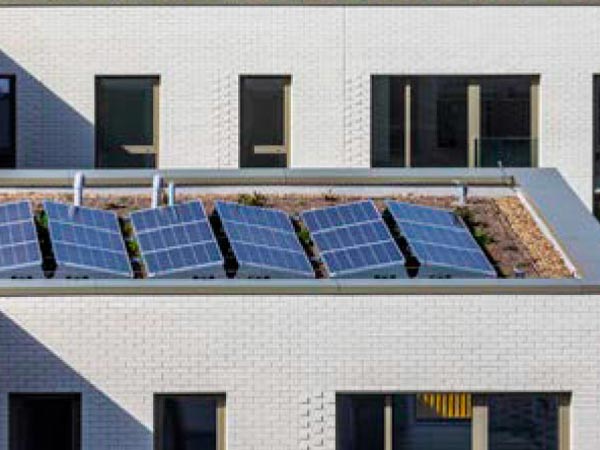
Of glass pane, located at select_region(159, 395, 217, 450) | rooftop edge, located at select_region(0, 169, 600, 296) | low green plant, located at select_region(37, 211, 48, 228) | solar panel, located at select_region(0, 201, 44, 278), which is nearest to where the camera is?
rooftop edge, located at select_region(0, 169, 600, 296)

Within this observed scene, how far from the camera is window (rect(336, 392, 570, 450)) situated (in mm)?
23703

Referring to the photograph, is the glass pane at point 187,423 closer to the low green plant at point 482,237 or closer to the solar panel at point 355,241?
the solar panel at point 355,241

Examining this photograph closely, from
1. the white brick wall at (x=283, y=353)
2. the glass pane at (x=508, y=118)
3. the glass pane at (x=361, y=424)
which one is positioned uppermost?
the glass pane at (x=508, y=118)

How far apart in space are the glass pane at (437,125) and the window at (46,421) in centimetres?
935

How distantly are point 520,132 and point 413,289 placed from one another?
333 inches

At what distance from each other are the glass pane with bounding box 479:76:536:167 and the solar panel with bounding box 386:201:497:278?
14.9 ft

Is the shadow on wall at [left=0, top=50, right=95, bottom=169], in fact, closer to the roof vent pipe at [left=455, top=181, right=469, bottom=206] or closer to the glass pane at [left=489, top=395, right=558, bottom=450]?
the roof vent pipe at [left=455, top=181, right=469, bottom=206]

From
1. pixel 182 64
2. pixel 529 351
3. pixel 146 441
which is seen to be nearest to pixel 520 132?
pixel 182 64

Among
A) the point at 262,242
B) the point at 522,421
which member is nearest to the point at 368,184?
the point at 262,242

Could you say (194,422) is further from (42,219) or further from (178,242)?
(42,219)

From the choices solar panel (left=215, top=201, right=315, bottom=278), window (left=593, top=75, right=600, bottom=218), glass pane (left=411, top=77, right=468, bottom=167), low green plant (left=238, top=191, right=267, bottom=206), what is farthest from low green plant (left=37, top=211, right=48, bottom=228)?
window (left=593, top=75, right=600, bottom=218)

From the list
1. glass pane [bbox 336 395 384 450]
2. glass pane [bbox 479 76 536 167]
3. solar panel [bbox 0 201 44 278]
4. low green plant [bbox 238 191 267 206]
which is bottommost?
glass pane [bbox 336 395 384 450]

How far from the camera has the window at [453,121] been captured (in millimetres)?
31281

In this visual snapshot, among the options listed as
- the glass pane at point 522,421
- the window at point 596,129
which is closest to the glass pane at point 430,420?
the glass pane at point 522,421
